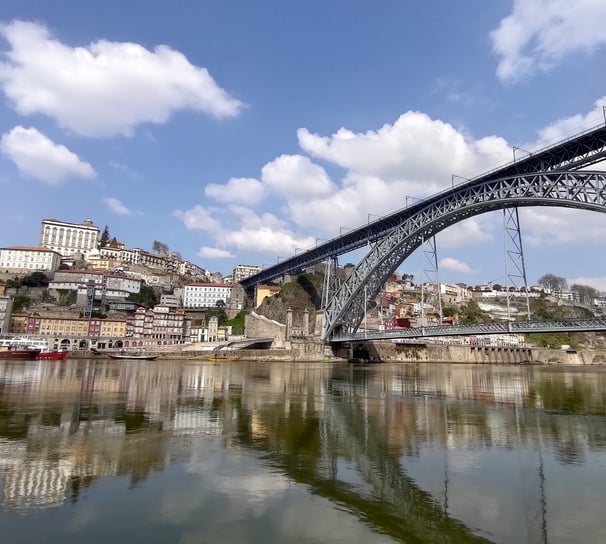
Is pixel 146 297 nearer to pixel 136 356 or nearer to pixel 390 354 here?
pixel 136 356

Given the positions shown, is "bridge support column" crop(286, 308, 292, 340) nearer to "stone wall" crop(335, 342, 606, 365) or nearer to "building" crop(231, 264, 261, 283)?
"stone wall" crop(335, 342, 606, 365)

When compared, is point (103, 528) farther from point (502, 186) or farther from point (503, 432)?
point (502, 186)

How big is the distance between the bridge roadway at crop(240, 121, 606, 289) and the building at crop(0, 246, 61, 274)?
51.9 metres

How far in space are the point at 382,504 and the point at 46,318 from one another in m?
83.3

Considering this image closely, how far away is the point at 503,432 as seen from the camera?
12.7m

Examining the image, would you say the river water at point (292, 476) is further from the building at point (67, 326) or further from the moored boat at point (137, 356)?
the building at point (67, 326)

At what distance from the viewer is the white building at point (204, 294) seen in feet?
348

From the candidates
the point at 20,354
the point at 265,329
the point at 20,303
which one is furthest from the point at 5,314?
the point at 265,329

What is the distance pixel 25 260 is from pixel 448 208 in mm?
96448

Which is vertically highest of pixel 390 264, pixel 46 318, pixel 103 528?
pixel 390 264

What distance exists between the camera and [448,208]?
4344cm

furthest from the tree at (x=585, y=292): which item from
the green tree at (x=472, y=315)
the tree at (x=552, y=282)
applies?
the green tree at (x=472, y=315)

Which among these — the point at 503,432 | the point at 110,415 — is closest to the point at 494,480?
the point at 503,432

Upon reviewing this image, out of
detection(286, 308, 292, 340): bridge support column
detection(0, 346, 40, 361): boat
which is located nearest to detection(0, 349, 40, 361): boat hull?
detection(0, 346, 40, 361): boat
